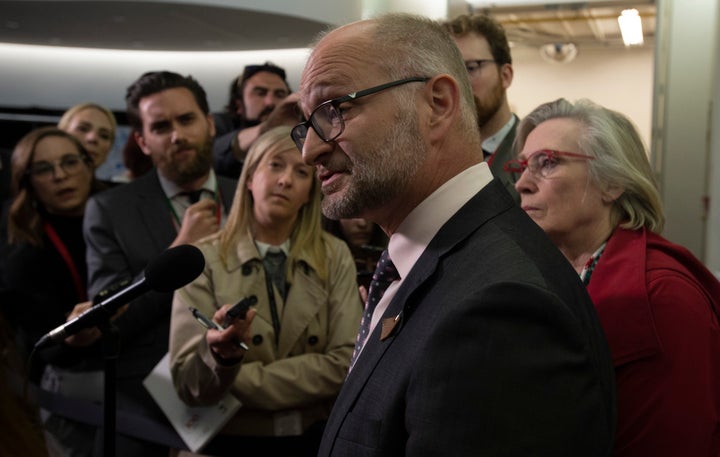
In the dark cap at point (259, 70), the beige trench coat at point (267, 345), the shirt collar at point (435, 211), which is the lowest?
the beige trench coat at point (267, 345)

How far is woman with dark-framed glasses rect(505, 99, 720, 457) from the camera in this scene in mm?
1454

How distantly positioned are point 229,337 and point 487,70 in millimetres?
1342

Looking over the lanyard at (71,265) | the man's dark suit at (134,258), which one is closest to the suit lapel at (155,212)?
the man's dark suit at (134,258)

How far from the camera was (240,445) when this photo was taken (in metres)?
2.32

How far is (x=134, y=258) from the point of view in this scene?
2676mm

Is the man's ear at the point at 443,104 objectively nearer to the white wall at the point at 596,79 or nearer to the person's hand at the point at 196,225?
the person's hand at the point at 196,225

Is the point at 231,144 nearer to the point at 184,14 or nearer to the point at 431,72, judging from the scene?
the point at 184,14

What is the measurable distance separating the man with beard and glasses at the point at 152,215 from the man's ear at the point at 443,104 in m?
1.47

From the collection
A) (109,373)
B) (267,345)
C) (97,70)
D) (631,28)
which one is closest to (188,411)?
(267,345)

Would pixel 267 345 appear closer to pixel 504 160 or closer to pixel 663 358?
pixel 504 160

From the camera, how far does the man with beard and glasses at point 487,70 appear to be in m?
2.67

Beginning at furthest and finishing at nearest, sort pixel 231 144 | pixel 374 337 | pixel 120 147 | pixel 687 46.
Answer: pixel 687 46 < pixel 120 147 < pixel 231 144 < pixel 374 337

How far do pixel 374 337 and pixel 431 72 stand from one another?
0.43m

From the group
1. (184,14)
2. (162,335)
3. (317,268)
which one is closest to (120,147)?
(184,14)
